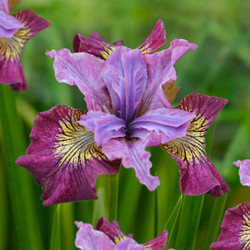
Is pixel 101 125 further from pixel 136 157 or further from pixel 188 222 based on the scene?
pixel 188 222

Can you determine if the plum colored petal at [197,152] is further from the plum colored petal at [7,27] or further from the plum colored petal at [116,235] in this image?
the plum colored petal at [7,27]

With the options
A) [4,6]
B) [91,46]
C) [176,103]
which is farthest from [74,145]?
[176,103]

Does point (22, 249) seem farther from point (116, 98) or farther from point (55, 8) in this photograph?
point (55, 8)

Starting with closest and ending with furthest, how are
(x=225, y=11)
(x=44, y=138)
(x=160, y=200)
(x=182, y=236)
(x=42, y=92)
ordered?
(x=44, y=138) < (x=182, y=236) < (x=160, y=200) < (x=42, y=92) < (x=225, y=11)

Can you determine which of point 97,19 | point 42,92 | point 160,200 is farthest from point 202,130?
point 97,19

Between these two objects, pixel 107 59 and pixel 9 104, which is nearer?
pixel 107 59

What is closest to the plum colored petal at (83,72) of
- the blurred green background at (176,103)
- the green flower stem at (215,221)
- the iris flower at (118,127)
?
the iris flower at (118,127)
